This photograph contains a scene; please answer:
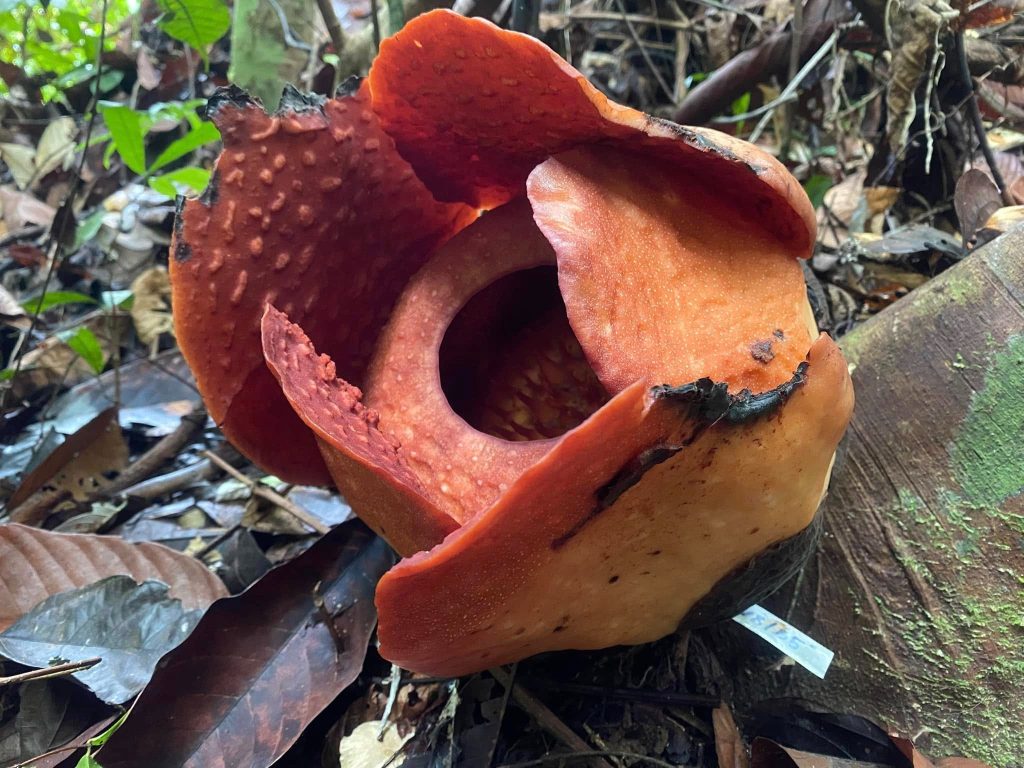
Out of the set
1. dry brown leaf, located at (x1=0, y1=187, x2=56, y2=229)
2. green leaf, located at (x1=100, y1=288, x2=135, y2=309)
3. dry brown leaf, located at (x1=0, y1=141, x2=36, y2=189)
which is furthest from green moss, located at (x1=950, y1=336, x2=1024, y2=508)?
dry brown leaf, located at (x1=0, y1=141, x2=36, y2=189)

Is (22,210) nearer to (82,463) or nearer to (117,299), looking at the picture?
(117,299)

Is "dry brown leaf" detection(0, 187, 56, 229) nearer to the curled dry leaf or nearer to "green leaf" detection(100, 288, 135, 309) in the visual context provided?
"green leaf" detection(100, 288, 135, 309)

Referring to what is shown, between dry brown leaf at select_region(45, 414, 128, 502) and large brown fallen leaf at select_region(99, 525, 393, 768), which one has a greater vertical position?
large brown fallen leaf at select_region(99, 525, 393, 768)

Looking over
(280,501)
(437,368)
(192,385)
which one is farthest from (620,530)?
(192,385)

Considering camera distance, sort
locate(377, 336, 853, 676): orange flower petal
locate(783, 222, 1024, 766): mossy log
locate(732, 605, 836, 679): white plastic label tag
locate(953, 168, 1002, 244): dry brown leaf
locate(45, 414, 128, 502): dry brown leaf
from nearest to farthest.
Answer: locate(377, 336, 853, 676): orange flower petal < locate(783, 222, 1024, 766): mossy log < locate(732, 605, 836, 679): white plastic label tag < locate(953, 168, 1002, 244): dry brown leaf < locate(45, 414, 128, 502): dry brown leaf

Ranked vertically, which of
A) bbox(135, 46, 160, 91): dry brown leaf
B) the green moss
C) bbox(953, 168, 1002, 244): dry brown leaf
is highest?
bbox(953, 168, 1002, 244): dry brown leaf

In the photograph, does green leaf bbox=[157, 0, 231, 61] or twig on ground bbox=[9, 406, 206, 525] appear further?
Answer: green leaf bbox=[157, 0, 231, 61]
